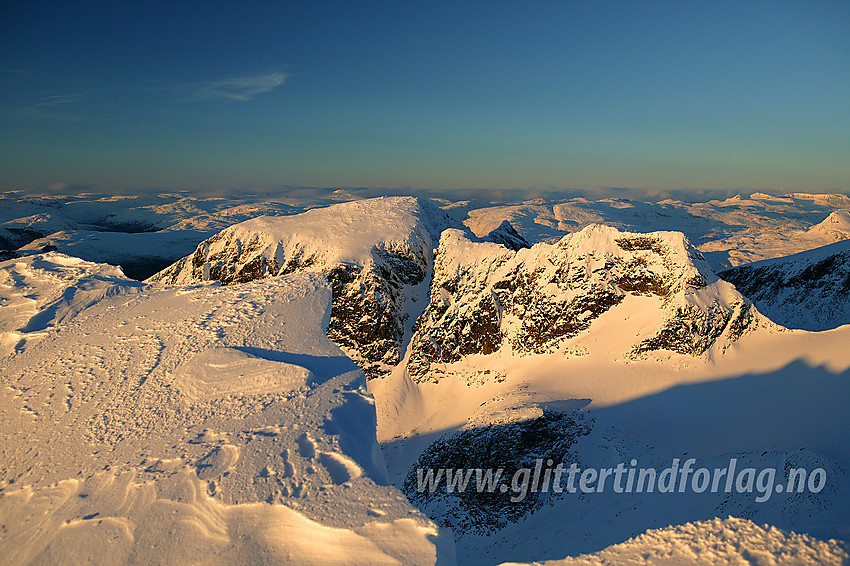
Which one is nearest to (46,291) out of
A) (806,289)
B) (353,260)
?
(353,260)

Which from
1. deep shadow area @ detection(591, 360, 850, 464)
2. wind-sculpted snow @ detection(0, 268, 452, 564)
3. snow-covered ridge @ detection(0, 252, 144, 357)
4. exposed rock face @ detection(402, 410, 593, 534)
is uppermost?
snow-covered ridge @ detection(0, 252, 144, 357)

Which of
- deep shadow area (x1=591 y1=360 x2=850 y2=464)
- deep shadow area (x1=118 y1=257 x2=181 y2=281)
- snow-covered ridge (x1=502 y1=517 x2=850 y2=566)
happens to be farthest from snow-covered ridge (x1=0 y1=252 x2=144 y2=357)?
deep shadow area (x1=118 y1=257 x2=181 y2=281)

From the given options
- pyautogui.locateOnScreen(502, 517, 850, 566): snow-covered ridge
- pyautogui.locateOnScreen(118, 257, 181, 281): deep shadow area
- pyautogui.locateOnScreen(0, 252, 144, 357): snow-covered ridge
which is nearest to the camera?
pyautogui.locateOnScreen(502, 517, 850, 566): snow-covered ridge

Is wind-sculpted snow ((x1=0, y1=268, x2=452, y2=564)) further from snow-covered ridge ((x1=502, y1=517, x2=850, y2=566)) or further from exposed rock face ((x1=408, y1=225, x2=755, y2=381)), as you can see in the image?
exposed rock face ((x1=408, y1=225, x2=755, y2=381))

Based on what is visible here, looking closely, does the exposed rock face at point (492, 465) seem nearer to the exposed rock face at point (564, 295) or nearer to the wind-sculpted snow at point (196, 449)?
the exposed rock face at point (564, 295)

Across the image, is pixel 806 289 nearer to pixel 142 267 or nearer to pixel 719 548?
pixel 719 548

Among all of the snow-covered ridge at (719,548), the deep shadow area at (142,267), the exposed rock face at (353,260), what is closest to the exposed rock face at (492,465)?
the snow-covered ridge at (719,548)
